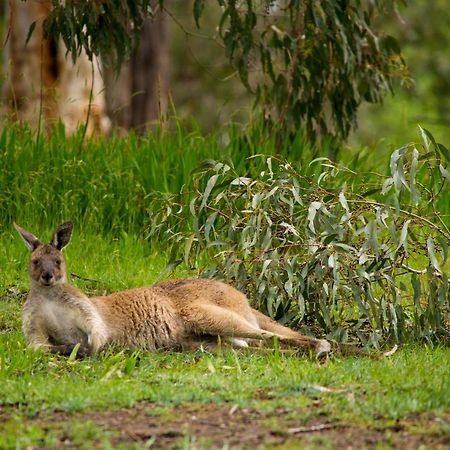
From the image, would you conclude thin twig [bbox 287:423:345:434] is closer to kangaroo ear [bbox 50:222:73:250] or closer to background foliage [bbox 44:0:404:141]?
kangaroo ear [bbox 50:222:73:250]

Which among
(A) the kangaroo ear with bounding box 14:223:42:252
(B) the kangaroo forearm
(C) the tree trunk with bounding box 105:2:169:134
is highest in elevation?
(C) the tree trunk with bounding box 105:2:169:134

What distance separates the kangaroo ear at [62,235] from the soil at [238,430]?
225cm

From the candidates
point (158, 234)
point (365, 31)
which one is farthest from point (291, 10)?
point (158, 234)

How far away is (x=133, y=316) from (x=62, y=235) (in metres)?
0.74

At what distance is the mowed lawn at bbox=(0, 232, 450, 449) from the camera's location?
5.10 metres

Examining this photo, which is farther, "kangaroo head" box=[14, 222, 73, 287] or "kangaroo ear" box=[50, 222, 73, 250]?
"kangaroo ear" box=[50, 222, 73, 250]

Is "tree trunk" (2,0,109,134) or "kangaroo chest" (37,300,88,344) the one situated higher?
"tree trunk" (2,0,109,134)

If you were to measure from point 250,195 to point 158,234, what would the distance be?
2.10m

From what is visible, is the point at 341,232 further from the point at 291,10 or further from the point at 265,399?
the point at 291,10

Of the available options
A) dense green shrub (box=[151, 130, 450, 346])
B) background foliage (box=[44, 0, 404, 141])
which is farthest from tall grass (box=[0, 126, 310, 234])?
dense green shrub (box=[151, 130, 450, 346])

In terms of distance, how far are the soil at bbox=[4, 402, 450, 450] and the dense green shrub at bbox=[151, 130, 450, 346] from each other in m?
2.07

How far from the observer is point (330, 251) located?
7.50 metres

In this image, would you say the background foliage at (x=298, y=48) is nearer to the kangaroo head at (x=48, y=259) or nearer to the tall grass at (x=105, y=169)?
the tall grass at (x=105, y=169)

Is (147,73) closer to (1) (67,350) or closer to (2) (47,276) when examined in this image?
(2) (47,276)
